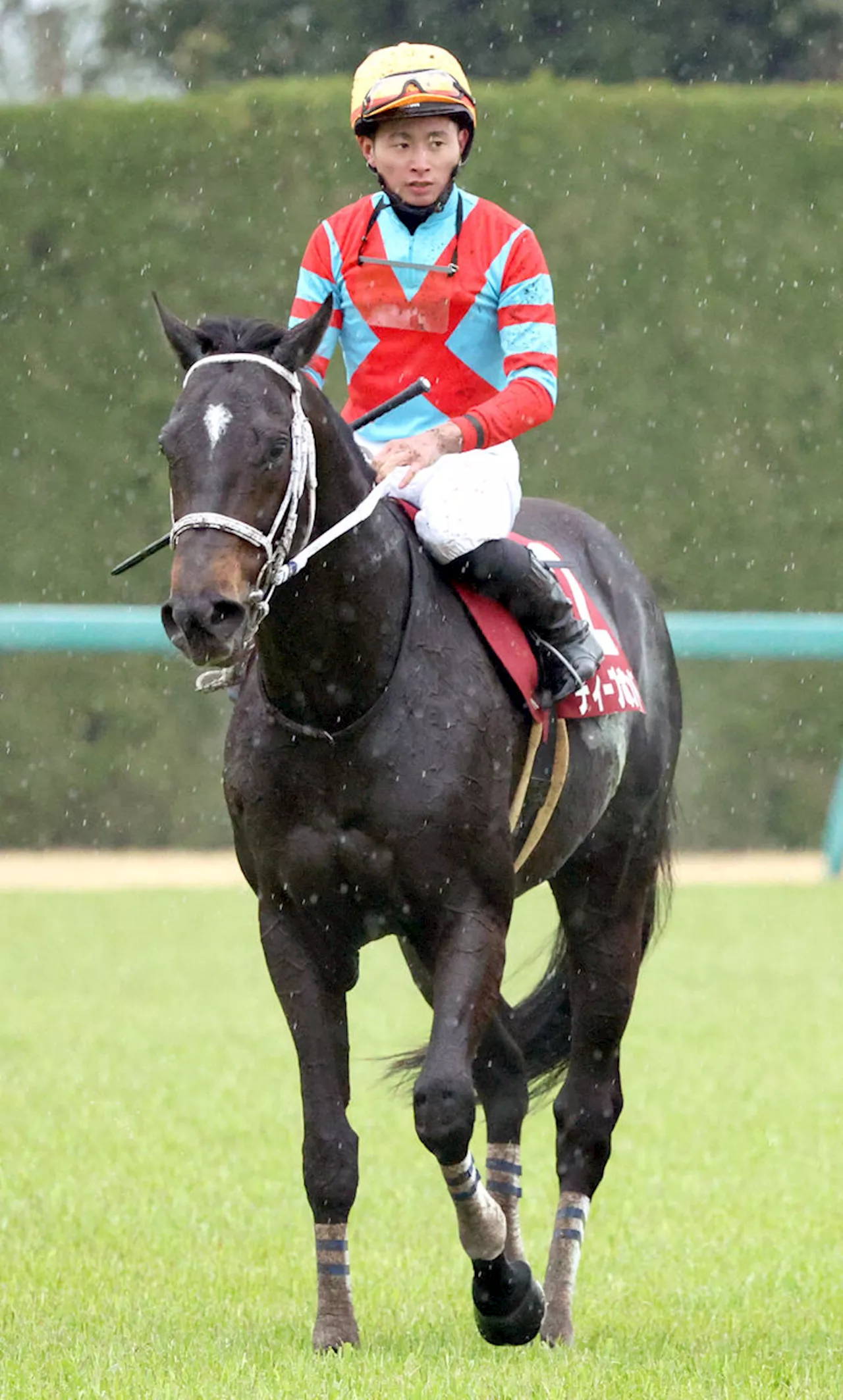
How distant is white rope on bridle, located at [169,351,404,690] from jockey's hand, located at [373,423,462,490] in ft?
0.78

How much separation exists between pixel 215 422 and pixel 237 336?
257 millimetres

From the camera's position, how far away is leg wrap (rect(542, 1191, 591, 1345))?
174 inches

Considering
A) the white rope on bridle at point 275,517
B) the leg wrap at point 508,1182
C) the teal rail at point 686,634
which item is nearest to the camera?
the white rope on bridle at point 275,517

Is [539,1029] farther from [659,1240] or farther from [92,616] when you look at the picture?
[92,616]

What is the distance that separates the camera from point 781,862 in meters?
13.5

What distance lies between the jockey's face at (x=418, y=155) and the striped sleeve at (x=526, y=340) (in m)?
0.20

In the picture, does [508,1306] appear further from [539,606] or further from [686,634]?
[686,634]

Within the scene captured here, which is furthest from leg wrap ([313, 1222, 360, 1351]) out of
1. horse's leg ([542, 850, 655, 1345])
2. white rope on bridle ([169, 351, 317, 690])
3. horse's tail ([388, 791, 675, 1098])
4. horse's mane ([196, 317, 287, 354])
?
horse's mane ([196, 317, 287, 354])

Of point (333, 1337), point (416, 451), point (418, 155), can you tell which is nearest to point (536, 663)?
point (416, 451)

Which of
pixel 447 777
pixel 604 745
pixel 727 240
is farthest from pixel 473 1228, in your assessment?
pixel 727 240

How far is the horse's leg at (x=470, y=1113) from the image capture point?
12.7ft

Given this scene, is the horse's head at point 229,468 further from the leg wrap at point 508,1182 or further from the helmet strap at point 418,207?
the leg wrap at point 508,1182

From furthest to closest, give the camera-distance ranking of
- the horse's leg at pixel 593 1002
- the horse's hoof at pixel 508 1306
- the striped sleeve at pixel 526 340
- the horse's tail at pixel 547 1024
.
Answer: the horse's tail at pixel 547 1024 → the horse's leg at pixel 593 1002 → the striped sleeve at pixel 526 340 → the horse's hoof at pixel 508 1306

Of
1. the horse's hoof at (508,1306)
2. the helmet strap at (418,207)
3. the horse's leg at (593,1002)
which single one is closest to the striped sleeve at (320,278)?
the helmet strap at (418,207)
